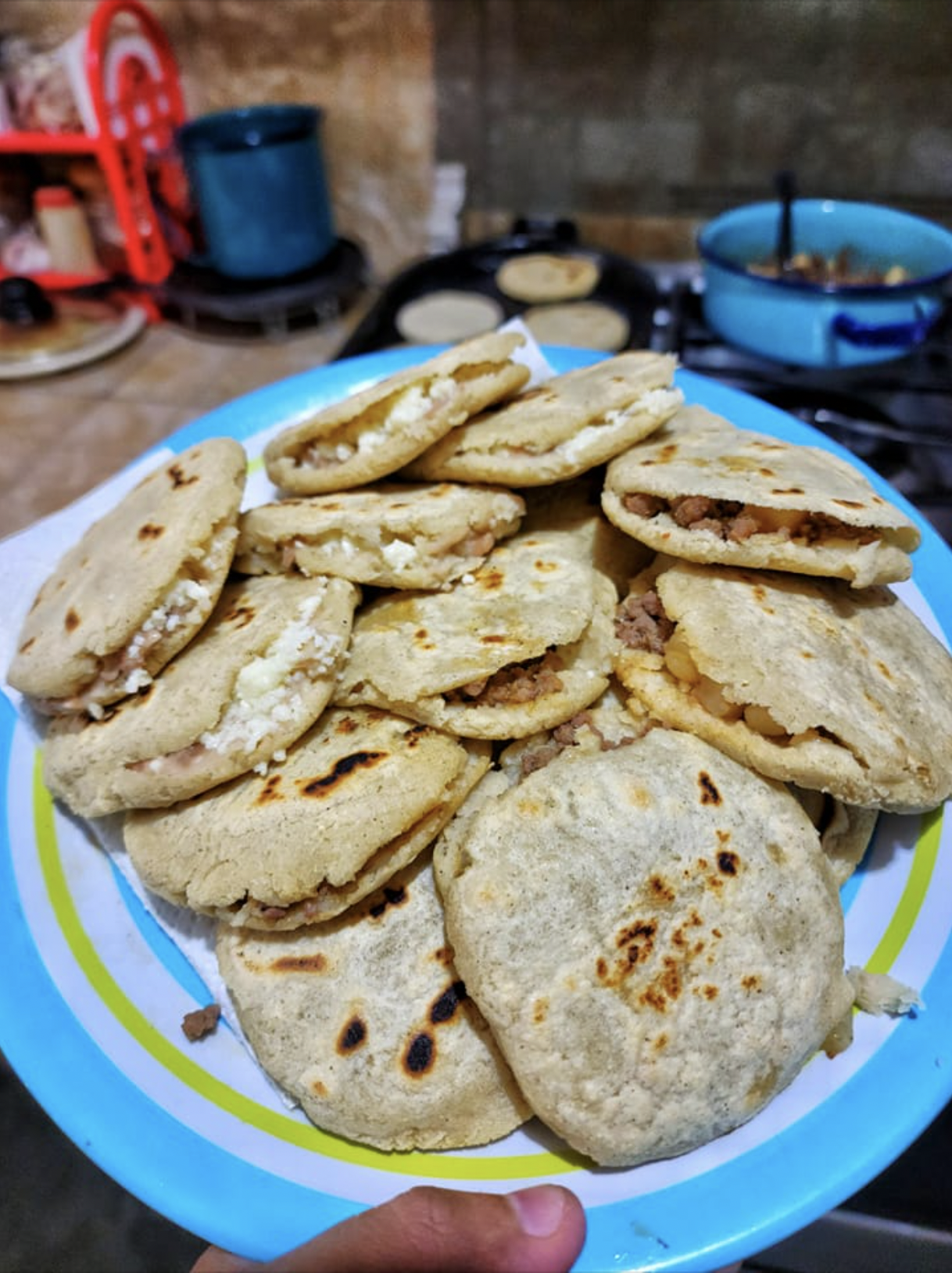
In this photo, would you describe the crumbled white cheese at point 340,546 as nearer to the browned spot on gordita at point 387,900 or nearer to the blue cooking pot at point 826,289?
the browned spot on gordita at point 387,900

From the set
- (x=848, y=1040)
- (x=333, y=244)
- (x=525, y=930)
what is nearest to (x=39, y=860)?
(x=525, y=930)

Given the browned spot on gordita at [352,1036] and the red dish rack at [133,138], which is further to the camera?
the red dish rack at [133,138]

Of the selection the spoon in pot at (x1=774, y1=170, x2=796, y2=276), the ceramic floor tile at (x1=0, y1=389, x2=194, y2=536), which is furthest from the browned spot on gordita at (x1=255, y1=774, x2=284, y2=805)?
the spoon in pot at (x1=774, y1=170, x2=796, y2=276)

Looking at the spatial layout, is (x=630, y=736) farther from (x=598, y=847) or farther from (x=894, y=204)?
(x=894, y=204)

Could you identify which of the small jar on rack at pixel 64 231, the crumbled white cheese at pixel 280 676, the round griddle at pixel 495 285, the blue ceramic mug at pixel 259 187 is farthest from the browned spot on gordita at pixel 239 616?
the small jar on rack at pixel 64 231

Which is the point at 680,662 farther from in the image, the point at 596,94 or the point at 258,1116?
the point at 596,94

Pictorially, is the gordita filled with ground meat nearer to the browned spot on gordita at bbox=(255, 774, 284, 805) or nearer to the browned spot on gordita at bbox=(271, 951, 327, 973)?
the browned spot on gordita at bbox=(255, 774, 284, 805)
